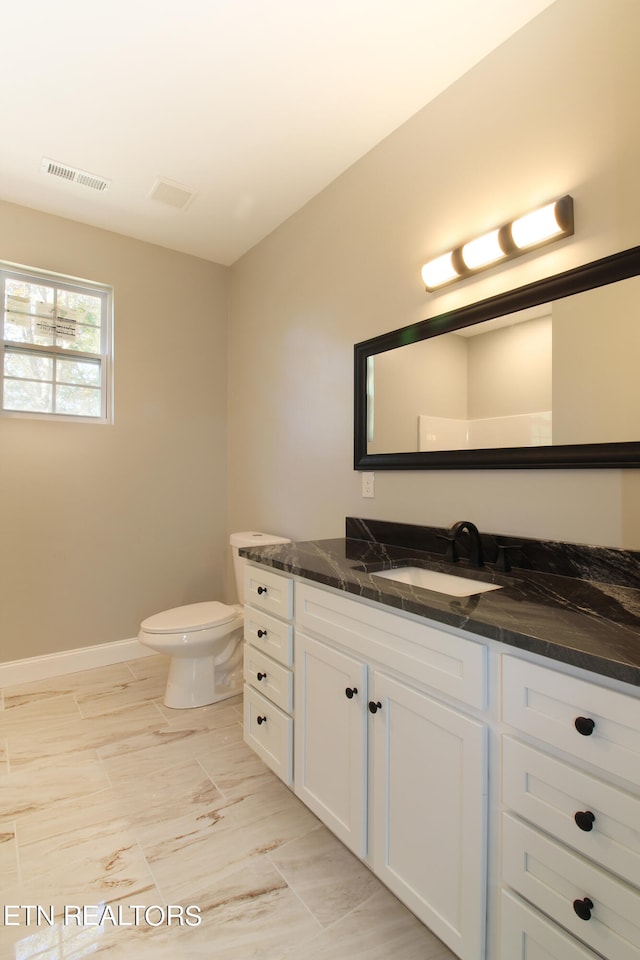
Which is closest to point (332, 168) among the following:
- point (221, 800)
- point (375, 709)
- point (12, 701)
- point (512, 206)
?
point (512, 206)

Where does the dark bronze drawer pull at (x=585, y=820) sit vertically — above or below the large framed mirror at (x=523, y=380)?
below

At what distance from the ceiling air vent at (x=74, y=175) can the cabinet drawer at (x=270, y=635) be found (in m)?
2.30

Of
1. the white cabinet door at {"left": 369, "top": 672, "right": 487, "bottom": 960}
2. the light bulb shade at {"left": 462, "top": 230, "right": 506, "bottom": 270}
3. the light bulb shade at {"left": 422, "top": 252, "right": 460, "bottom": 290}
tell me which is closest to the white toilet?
the white cabinet door at {"left": 369, "top": 672, "right": 487, "bottom": 960}

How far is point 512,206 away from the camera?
5.10 ft

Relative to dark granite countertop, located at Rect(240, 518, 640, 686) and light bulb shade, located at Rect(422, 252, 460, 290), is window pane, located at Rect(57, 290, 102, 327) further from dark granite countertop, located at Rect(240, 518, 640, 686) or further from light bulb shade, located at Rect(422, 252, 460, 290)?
light bulb shade, located at Rect(422, 252, 460, 290)

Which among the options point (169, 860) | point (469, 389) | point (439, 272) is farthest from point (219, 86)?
point (169, 860)

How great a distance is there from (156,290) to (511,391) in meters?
2.51

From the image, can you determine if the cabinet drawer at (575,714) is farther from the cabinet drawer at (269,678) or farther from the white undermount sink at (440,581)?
the cabinet drawer at (269,678)

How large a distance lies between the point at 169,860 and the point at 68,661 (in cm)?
169

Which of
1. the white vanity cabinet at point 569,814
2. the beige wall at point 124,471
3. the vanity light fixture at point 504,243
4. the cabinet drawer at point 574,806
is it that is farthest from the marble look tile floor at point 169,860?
the vanity light fixture at point 504,243

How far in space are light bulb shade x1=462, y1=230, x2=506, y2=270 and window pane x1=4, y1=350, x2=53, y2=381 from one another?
95.6 inches

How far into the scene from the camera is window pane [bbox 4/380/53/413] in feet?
8.69

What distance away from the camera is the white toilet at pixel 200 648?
2.28 metres

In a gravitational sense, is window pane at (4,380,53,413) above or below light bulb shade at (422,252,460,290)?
below
